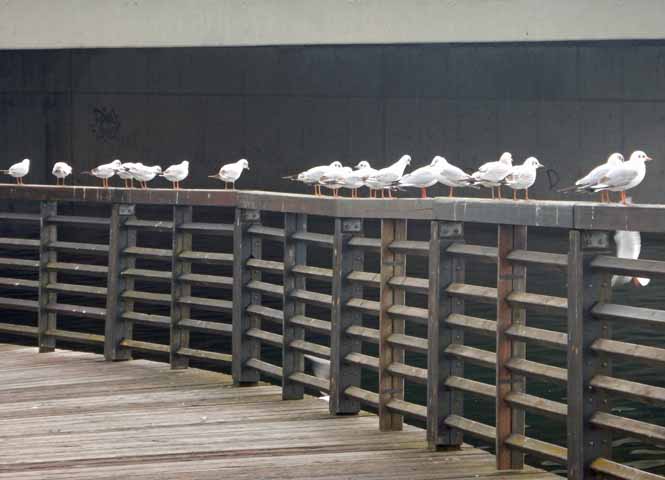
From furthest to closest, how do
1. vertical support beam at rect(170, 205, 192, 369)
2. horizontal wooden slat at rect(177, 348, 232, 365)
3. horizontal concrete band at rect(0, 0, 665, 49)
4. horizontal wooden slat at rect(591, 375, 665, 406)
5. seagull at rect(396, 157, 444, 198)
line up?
horizontal concrete band at rect(0, 0, 665, 49) < seagull at rect(396, 157, 444, 198) < vertical support beam at rect(170, 205, 192, 369) < horizontal wooden slat at rect(177, 348, 232, 365) < horizontal wooden slat at rect(591, 375, 665, 406)

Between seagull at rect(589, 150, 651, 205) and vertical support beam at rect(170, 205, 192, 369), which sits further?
vertical support beam at rect(170, 205, 192, 369)

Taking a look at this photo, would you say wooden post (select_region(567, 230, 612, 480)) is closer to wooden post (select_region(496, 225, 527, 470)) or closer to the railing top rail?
the railing top rail

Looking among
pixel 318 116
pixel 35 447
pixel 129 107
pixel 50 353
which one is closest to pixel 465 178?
pixel 50 353

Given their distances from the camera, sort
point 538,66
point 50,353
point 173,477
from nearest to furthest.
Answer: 1. point 173,477
2. point 50,353
3. point 538,66

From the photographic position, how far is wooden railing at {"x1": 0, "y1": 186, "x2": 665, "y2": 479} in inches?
274

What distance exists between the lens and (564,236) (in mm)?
33219

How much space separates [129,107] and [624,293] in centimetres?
2307

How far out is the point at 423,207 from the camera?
833 cm

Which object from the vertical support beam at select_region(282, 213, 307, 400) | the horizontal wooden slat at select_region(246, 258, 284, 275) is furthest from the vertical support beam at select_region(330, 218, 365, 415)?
the horizontal wooden slat at select_region(246, 258, 284, 275)

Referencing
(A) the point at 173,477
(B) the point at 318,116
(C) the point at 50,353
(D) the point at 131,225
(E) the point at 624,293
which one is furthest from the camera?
(B) the point at 318,116

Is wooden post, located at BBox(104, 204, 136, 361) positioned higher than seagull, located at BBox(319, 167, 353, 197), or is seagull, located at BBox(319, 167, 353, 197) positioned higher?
seagull, located at BBox(319, 167, 353, 197)

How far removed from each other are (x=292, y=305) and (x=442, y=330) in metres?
2.15

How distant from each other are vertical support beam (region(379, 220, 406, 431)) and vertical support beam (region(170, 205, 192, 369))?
9.54 ft

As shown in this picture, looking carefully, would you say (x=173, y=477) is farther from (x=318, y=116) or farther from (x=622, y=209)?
(x=318, y=116)
